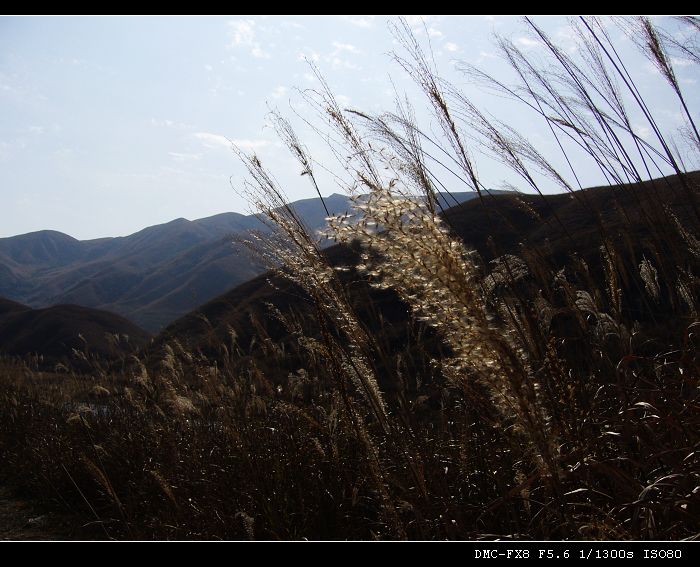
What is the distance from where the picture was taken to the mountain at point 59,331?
25578 mm

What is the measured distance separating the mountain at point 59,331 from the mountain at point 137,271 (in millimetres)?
21426

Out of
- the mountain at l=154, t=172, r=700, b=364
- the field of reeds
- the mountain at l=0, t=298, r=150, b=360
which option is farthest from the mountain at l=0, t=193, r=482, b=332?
the field of reeds

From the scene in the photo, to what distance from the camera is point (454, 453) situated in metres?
2.87

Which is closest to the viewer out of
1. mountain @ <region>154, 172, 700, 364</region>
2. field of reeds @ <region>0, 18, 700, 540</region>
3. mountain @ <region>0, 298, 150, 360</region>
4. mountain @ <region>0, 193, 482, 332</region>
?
field of reeds @ <region>0, 18, 700, 540</region>

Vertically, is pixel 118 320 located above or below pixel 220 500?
above

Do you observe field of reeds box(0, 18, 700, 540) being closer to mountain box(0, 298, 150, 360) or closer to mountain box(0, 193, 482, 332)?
mountain box(0, 298, 150, 360)

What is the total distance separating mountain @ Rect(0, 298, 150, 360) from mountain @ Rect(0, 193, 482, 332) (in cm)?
2143

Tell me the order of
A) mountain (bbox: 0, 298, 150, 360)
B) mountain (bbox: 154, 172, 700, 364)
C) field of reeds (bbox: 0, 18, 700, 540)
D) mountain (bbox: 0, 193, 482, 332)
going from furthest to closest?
1. mountain (bbox: 0, 193, 482, 332)
2. mountain (bbox: 0, 298, 150, 360)
3. mountain (bbox: 154, 172, 700, 364)
4. field of reeds (bbox: 0, 18, 700, 540)

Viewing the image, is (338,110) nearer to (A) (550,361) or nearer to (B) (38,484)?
(A) (550,361)

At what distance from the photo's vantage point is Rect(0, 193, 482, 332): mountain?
312 feet

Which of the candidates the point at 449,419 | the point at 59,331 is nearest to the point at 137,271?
the point at 59,331
